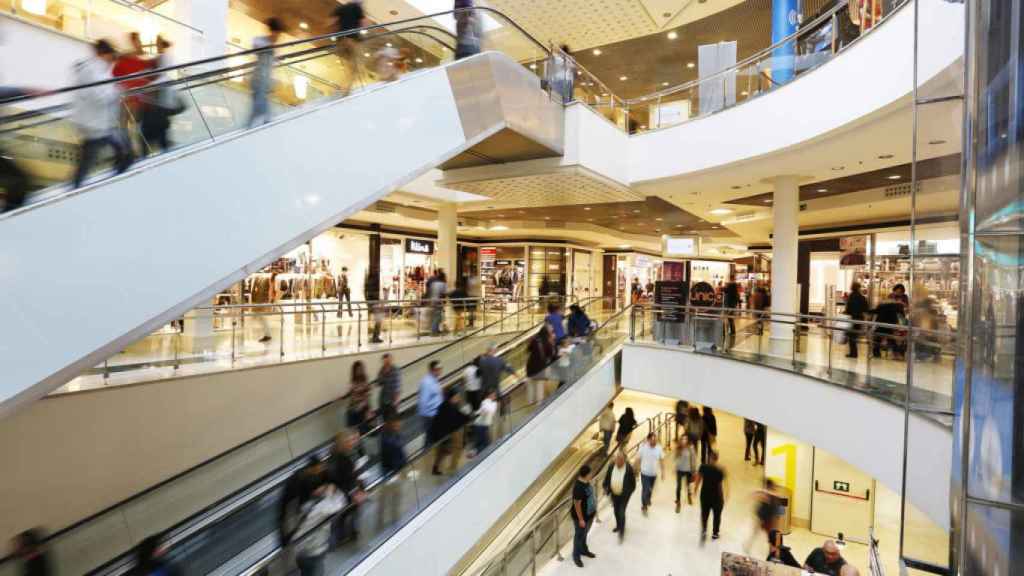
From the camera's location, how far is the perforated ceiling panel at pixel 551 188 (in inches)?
389

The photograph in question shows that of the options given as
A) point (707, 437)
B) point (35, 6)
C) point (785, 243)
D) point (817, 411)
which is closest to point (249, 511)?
point (35, 6)

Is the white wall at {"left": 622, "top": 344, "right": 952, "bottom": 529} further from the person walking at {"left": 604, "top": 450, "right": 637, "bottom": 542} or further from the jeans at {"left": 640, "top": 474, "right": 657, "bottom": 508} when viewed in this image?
the person walking at {"left": 604, "top": 450, "right": 637, "bottom": 542}

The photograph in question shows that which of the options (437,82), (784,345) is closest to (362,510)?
(437,82)

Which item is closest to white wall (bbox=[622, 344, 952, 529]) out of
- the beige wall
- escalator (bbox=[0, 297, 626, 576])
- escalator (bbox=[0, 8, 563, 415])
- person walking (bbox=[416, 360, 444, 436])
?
escalator (bbox=[0, 297, 626, 576])

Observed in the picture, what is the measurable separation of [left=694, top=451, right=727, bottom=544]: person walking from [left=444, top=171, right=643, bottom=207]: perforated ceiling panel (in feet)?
18.6

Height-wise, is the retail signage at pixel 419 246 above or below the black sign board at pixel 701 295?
above

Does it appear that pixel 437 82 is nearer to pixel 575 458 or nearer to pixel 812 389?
pixel 812 389

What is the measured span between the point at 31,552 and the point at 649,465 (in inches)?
343

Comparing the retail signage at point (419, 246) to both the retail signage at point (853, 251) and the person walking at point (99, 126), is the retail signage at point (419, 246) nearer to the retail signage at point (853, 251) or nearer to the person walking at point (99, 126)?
the retail signage at point (853, 251)

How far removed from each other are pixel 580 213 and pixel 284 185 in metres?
14.5

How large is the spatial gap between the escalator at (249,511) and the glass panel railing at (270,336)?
1529 millimetres

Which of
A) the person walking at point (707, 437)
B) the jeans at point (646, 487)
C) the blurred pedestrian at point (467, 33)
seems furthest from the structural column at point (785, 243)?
the blurred pedestrian at point (467, 33)

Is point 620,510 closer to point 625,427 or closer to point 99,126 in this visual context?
point 625,427

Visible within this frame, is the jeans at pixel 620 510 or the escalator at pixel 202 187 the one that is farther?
the jeans at pixel 620 510
